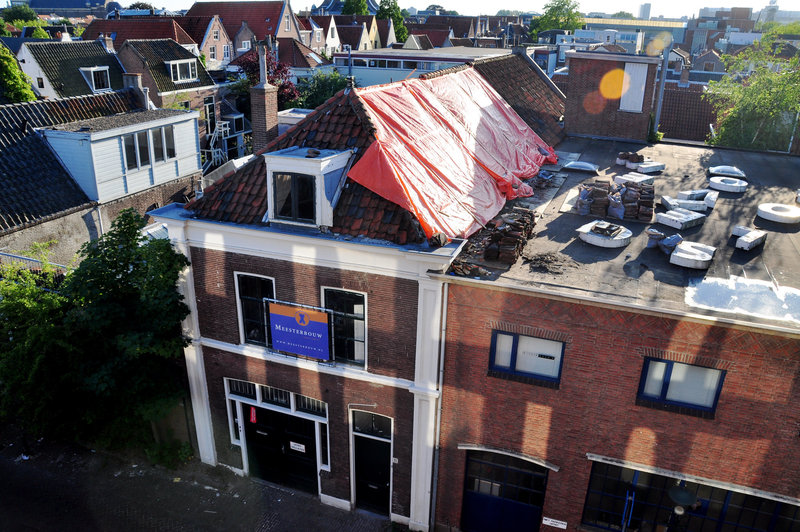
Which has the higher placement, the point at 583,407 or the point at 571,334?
the point at 571,334

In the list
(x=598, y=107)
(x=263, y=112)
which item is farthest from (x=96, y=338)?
(x=598, y=107)

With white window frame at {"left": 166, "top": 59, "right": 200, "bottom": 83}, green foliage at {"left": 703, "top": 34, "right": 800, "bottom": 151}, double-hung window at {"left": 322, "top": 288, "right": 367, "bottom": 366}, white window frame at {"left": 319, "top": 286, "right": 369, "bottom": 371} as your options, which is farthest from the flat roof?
white window frame at {"left": 166, "top": 59, "right": 200, "bottom": 83}

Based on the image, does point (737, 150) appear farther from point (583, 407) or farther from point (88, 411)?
point (88, 411)

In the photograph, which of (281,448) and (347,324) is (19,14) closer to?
(281,448)

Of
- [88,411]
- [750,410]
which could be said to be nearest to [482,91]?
[750,410]

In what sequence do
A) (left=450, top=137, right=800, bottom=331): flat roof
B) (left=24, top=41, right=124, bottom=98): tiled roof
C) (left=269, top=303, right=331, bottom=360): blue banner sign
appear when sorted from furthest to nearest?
(left=24, top=41, right=124, bottom=98): tiled roof < (left=269, top=303, right=331, bottom=360): blue banner sign < (left=450, top=137, right=800, bottom=331): flat roof

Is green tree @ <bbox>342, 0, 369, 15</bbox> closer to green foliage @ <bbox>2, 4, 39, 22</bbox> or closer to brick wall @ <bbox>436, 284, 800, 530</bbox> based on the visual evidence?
green foliage @ <bbox>2, 4, 39, 22</bbox>

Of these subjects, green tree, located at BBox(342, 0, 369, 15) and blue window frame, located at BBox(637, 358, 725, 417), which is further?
green tree, located at BBox(342, 0, 369, 15)
